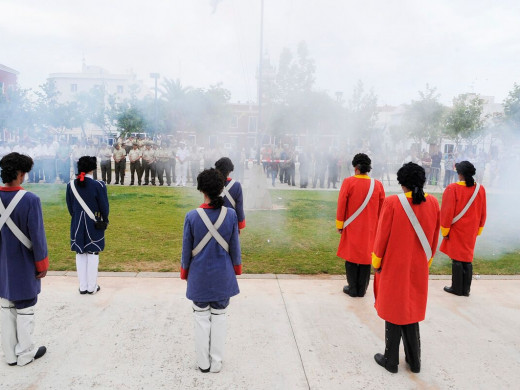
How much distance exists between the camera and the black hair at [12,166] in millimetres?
3391

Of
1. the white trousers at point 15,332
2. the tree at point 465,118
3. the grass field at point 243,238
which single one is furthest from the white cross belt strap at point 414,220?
the tree at point 465,118

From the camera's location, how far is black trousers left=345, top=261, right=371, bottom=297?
5.38 m

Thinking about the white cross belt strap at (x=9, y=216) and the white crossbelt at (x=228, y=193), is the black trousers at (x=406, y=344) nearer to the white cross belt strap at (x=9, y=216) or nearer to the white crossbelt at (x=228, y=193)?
the white crossbelt at (x=228, y=193)

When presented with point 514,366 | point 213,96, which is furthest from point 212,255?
point 213,96

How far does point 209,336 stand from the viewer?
139 inches

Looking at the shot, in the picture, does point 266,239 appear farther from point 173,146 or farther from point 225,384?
point 173,146

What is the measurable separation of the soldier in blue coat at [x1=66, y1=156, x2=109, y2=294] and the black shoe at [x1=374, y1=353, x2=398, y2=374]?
11.3ft

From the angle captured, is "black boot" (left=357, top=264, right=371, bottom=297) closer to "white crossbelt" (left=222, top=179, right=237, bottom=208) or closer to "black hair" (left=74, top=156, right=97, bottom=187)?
"white crossbelt" (left=222, top=179, right=237, bottom=208)

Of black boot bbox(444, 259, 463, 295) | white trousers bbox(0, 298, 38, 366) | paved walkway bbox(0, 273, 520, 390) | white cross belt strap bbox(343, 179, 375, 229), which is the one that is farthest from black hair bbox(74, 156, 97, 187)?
black boot bbox(444, 259, 463, 295)

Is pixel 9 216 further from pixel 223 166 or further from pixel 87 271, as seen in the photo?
pixel 223 166

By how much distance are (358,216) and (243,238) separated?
337cm

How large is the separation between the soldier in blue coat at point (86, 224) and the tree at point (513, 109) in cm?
858

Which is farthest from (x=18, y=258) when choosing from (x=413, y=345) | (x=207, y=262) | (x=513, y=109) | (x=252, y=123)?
(x=252, y=123)

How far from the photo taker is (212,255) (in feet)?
11.2
